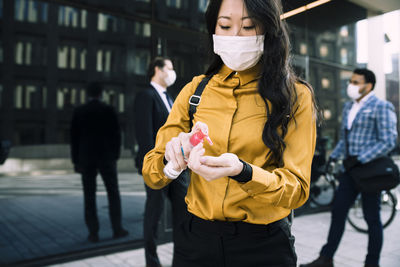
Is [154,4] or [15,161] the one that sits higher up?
[154,4]

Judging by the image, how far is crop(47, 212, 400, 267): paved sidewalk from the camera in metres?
3.98

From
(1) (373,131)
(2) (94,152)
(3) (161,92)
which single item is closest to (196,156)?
(3) (161,92)

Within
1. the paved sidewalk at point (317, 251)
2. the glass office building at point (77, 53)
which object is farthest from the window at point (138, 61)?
the paved sidewalk at point (317, 251)

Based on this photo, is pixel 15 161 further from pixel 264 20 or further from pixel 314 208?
pixel 314 208

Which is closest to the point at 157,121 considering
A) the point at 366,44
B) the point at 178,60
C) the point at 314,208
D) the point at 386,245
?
the point at 178,60

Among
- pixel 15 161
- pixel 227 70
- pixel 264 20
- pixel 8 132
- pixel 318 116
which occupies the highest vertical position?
pixel 264 20

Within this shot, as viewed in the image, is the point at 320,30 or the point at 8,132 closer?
the point at 8,132

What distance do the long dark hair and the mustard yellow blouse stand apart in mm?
32

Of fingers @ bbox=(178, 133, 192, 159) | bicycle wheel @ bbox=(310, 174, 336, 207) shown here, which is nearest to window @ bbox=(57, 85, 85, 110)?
fingers @ bbox=(178, 133, 192, 159)

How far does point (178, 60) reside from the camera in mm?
4656

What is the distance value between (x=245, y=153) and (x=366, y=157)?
2.82 m

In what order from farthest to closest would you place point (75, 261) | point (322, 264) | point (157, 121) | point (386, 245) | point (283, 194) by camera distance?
point (386, 245) → point (75, 261) → point (322, 264) → point (157, 121) → point (283, 194)

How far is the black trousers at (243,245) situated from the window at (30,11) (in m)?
3.52

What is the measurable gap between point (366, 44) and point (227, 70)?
590 cm
